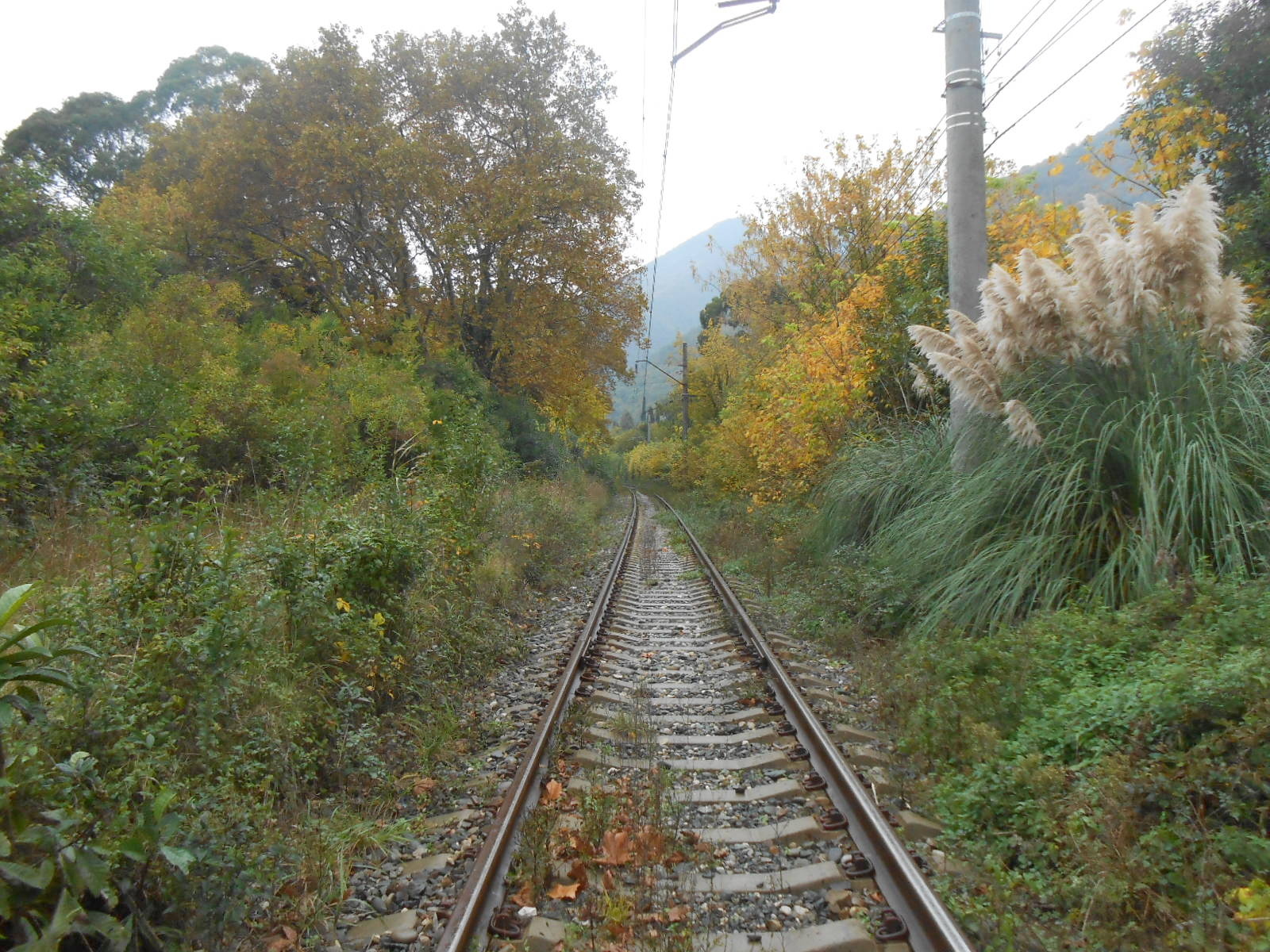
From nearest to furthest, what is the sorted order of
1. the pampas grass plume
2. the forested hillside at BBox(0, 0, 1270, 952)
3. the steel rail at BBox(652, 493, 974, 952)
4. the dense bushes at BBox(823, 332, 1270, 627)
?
the steel rail at BBox(652, 493, 974, 952), the forested hillside at BBox(0, 0, 1270, 952), the dense bushes at BBox(823, 332, 1270, 627), the pampas grass plume

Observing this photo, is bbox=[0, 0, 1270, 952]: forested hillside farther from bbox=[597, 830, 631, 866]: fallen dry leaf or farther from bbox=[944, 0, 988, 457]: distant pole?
bbox=[944, 0, 988, 457]: distant pole

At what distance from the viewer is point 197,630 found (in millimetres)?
3580

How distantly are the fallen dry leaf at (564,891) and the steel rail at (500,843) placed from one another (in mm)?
214

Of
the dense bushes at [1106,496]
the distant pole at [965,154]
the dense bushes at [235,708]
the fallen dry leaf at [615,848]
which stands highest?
the distant pole at [965,154]

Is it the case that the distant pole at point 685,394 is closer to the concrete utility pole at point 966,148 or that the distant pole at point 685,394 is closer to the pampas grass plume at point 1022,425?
the concrete utility pole at point 966,148

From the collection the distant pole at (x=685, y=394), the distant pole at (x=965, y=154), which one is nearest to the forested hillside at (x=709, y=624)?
the distant pole at (x=965, y=154)

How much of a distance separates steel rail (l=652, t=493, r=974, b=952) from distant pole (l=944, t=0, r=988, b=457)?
10.5ft

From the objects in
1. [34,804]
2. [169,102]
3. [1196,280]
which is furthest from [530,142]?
[169,102]

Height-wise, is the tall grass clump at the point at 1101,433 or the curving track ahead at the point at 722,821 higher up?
the tall grass clump at the point at 1101,433

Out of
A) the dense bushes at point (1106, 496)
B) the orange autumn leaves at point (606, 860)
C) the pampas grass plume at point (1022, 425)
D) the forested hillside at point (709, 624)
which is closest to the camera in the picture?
the forested hillside at point (709, 624)

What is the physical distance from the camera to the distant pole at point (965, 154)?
712 cm

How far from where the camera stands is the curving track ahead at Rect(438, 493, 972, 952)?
3000mm

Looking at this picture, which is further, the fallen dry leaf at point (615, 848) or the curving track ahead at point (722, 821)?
the fallen dry leaf at point (615, 848)

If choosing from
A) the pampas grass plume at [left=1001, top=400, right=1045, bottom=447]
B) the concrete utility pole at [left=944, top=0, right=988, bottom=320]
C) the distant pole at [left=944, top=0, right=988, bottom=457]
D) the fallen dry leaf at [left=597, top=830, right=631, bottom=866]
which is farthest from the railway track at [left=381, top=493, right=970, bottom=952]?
the concrete utility pole at [left=944, top=0, right=988, bottom=320]
